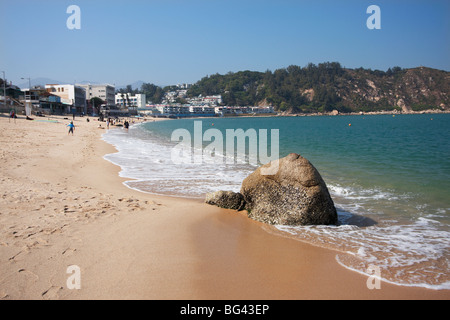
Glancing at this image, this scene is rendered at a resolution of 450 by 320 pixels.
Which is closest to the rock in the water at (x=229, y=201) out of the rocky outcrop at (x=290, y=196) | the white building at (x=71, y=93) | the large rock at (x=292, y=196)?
the rocky outcrop at (x=290, y=196)

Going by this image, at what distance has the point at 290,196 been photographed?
7152 millimetres

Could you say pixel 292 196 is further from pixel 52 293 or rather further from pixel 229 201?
pixel 52 293

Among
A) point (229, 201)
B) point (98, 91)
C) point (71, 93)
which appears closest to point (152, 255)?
point (229, 201)

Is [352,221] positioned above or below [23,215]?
below

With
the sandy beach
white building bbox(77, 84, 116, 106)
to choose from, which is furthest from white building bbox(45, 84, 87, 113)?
the sandy beach

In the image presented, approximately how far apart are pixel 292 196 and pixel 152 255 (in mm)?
3445

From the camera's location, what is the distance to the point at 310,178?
7.02 metres

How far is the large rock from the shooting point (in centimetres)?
700

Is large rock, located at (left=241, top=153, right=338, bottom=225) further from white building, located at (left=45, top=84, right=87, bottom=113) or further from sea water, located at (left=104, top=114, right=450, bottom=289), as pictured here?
white building, located at (left=45, top=84, right=87, bottom=113)

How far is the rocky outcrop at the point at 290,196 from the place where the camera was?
276 inches

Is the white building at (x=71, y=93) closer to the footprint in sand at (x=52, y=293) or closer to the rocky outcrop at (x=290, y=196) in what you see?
the rocky outcrop at (x=290, y=196)
